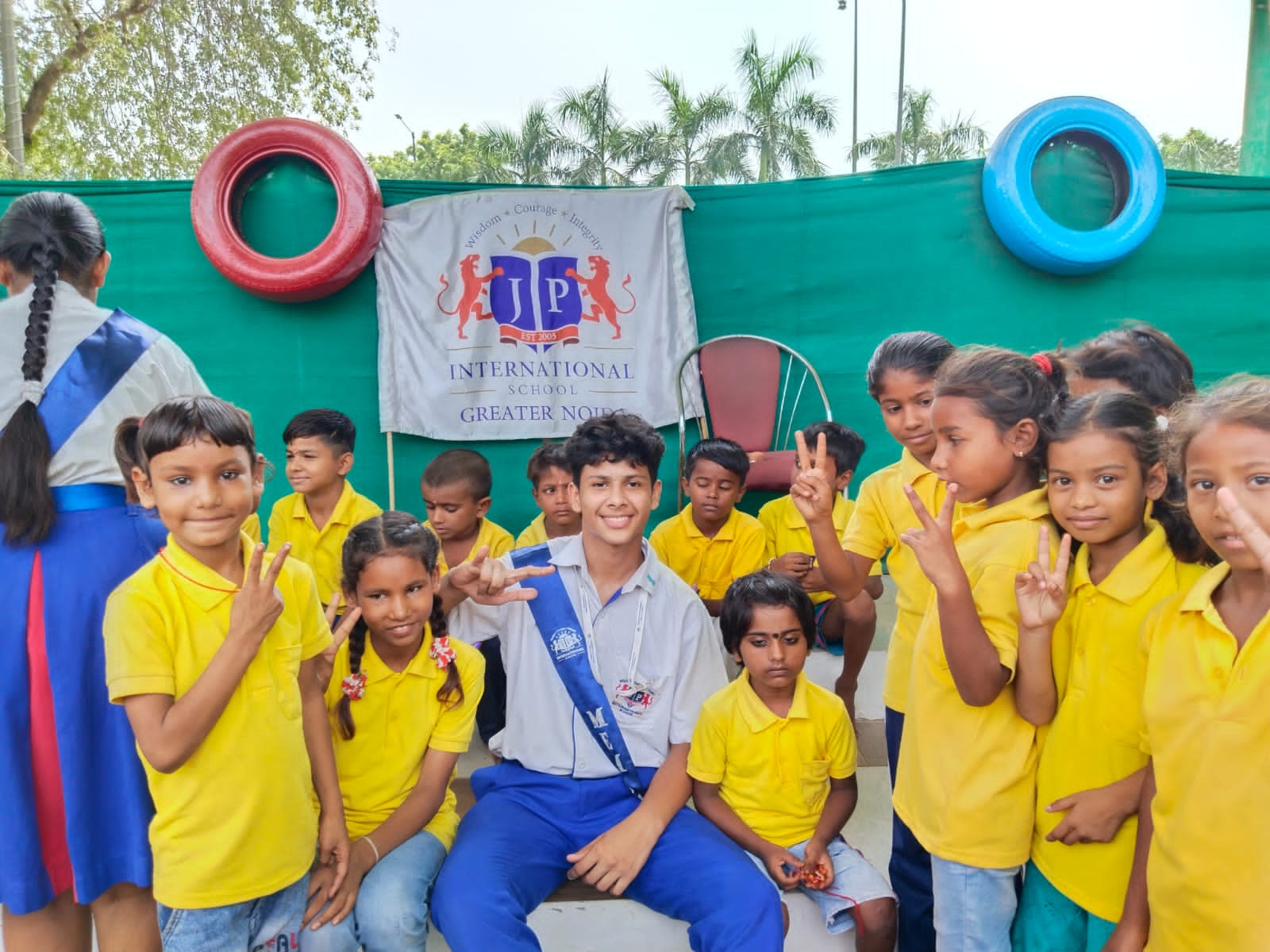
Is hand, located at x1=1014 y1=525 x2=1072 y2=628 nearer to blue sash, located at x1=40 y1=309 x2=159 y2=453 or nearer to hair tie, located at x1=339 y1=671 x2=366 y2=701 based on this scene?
hair tie, located at x1=339 y1=671 x2=366 y2=701

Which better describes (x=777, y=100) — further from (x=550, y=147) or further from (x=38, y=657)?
(x=38, y=657)

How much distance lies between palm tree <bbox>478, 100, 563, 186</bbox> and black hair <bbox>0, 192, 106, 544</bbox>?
1693 cm

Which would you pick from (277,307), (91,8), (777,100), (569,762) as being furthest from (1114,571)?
(777,100)

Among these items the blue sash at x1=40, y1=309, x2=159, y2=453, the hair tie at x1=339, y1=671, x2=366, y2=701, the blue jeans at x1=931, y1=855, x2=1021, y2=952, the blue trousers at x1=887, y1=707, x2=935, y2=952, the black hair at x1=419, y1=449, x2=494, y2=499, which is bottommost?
the blue trousers at x1=887, y1=707, x2=935, y2=952

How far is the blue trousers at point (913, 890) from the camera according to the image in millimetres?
1699

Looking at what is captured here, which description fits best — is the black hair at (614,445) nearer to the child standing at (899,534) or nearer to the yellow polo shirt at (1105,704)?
the child standing at (899,534)

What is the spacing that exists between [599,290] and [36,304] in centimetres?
280

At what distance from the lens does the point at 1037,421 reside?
148 cm

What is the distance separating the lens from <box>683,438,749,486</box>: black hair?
317 centimetres

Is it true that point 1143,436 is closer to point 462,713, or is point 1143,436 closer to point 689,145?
point 462,713

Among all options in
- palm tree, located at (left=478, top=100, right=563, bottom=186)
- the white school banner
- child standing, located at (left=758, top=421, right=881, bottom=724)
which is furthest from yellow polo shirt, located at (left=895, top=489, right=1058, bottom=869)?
palm tree, located at (left=478, top=100, right=563, bottom=186)

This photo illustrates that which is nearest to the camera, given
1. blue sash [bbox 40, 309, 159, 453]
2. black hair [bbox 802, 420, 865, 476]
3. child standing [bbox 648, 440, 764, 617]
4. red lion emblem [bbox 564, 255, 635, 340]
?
blue sash [bbox 40, 309, 159, 453]

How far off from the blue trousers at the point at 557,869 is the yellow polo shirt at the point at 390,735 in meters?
0.14

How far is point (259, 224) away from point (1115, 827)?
4.00m
